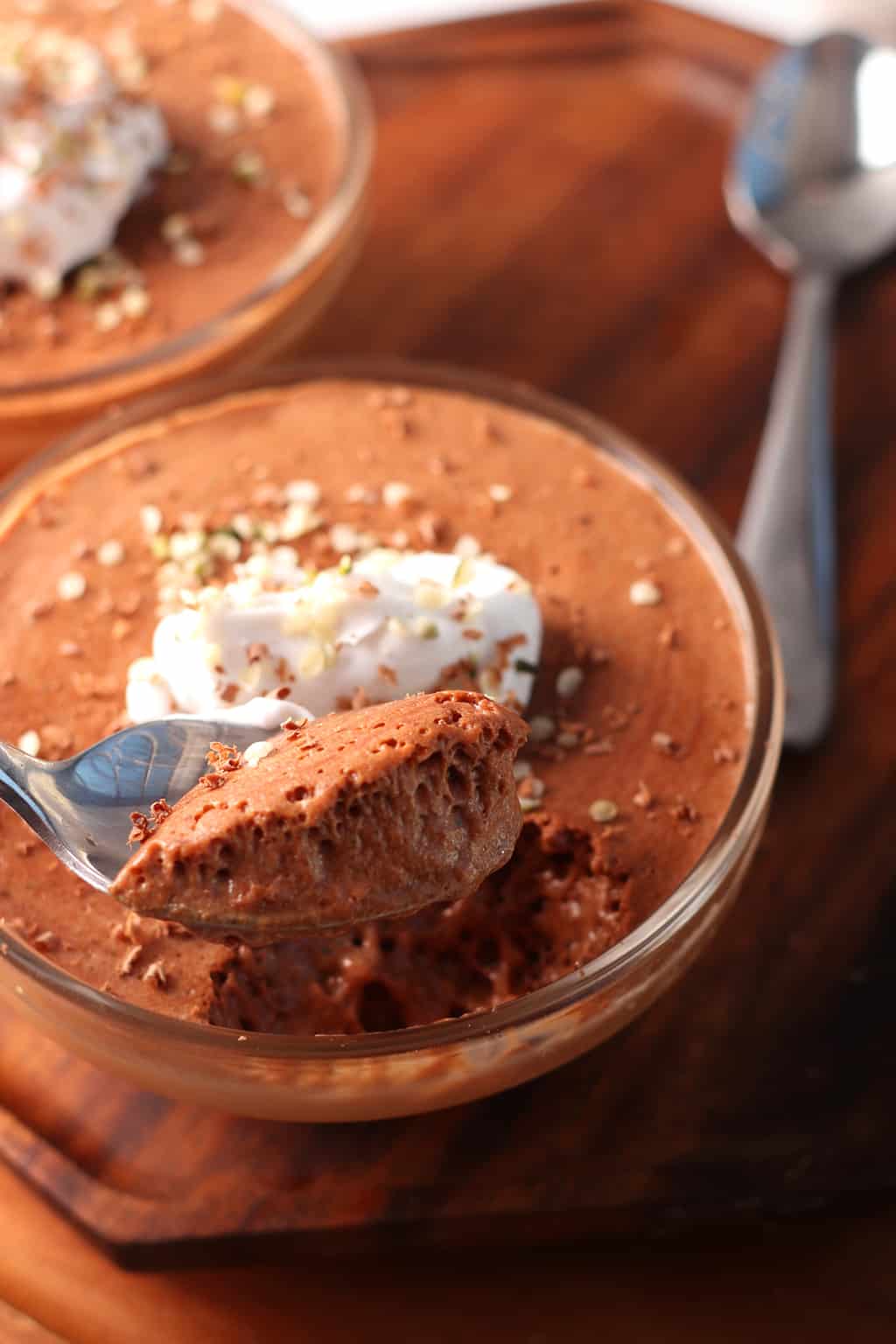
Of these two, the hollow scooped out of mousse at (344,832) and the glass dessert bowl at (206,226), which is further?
the glass dessert bowl at (206,226)

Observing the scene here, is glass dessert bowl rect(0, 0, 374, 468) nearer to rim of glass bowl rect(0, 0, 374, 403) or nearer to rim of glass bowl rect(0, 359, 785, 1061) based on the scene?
rim of glass bowl rect(0, 0, 374, 403)

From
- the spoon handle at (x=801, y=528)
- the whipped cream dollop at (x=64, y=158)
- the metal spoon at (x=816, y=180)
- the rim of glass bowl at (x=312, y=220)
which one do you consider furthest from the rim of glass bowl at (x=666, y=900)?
the metal spoon at (x=816, y=180)

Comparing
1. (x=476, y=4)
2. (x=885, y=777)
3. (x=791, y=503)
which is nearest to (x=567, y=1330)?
(x=885, y=777)

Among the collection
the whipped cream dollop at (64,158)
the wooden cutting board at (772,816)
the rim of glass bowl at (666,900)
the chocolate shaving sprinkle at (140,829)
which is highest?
the whipped cream dollop at (64,158)

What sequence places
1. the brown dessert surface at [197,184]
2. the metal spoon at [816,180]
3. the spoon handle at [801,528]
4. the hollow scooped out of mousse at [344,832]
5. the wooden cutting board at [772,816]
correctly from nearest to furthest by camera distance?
the hollow scooped out of mousse at [344,832], the wooden cutting board at [772,816], the spoon handle at [801,528], the brown dessert surface at [197,184], the metal spoon at [816,180]

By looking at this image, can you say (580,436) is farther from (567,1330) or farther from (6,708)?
(567,1330)

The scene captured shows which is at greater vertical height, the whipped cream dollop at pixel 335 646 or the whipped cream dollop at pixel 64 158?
the whipped cream dollop at pixel 64 158

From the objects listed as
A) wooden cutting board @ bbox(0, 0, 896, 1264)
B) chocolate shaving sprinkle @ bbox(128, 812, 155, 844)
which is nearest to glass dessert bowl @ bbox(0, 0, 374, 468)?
wooden cutting board @ bbox(0, 0, 896, 1264)

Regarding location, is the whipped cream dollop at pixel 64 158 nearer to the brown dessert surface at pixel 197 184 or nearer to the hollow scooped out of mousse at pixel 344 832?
the brown dessert surface at pixel 197 184
